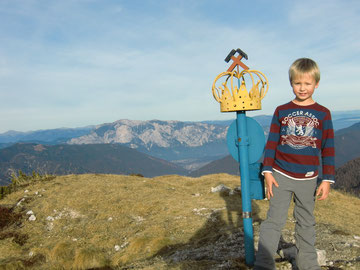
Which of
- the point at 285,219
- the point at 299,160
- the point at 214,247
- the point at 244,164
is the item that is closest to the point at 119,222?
the point at 214,247

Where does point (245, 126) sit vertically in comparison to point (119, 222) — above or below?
above

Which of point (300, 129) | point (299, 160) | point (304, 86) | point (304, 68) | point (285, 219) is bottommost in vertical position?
point (285, 219)

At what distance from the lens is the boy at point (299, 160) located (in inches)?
157

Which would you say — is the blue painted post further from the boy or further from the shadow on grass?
the shadow on grass

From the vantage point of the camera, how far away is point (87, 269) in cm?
752

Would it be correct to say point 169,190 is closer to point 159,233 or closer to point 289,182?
point 159,233

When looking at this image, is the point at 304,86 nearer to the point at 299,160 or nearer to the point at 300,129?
the point at 300,129

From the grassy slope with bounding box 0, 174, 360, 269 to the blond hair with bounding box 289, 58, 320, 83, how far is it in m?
4.28

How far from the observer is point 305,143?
158 inches

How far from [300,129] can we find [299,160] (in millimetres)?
454

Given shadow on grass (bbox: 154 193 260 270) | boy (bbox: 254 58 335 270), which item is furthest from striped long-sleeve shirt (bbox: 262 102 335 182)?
shadow on grass (bbox: 154 193 260 270)

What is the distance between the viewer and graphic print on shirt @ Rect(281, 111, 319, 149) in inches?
157

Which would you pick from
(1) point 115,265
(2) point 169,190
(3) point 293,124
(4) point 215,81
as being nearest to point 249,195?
(3) point 293,124

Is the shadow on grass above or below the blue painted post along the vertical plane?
below
